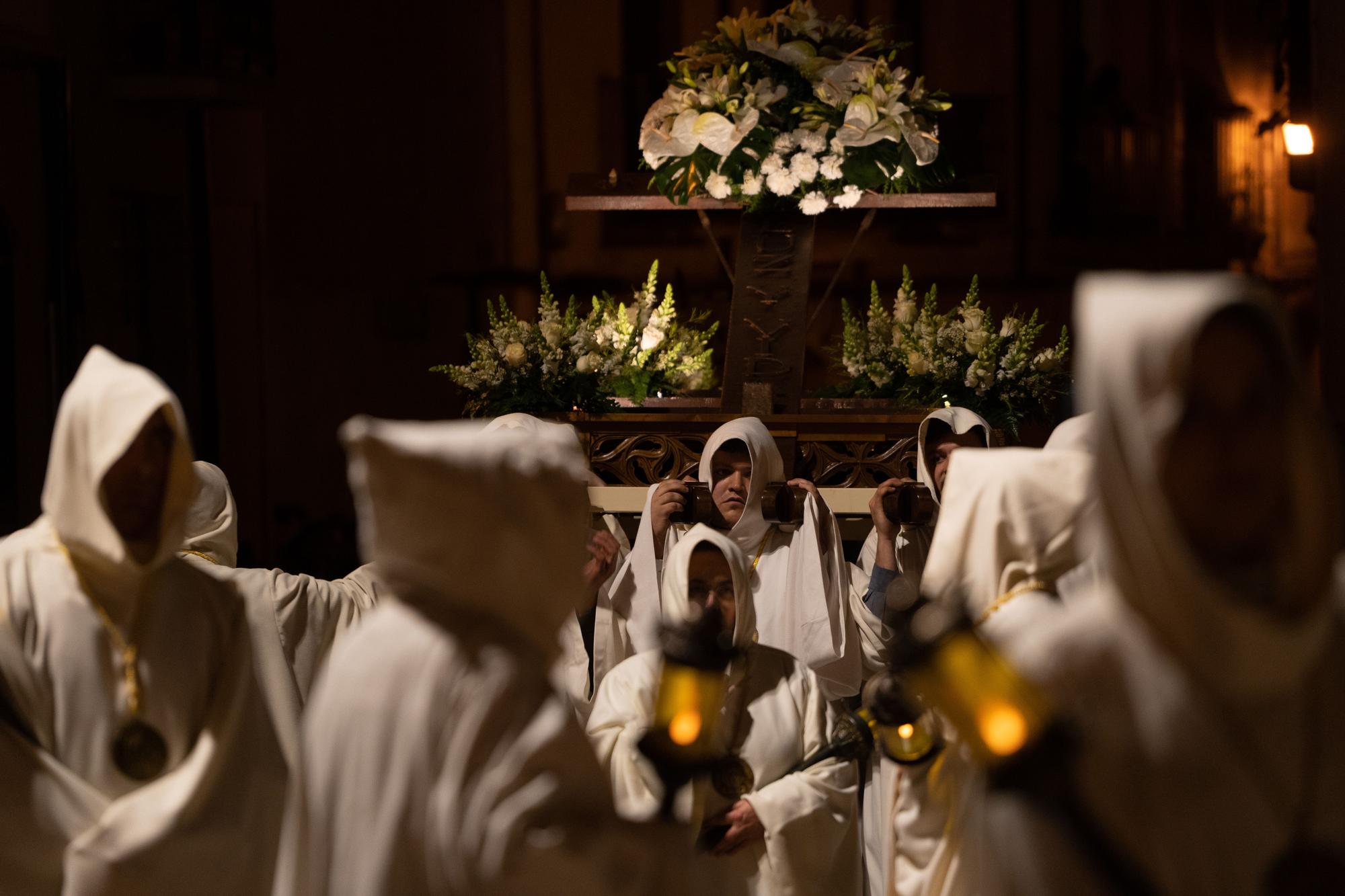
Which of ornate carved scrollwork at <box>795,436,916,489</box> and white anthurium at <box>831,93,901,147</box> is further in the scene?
white anthurium at <box>831,93,901,147</box>

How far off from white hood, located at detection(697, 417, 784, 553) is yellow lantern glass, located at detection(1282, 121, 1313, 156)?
4774 millimetres

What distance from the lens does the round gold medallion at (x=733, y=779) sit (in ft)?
13.9

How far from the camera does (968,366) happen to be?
6242 mm

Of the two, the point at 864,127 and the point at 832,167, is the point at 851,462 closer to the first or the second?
the point at 832,167

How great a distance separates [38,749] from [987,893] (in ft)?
6.48

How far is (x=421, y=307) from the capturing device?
36.0ft

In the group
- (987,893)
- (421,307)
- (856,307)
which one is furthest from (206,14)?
(987,893)

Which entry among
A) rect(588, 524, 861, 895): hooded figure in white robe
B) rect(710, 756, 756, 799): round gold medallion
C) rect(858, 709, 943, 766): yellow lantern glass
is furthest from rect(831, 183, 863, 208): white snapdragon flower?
rect(858, 709, 943, 766): yellow lantern glass

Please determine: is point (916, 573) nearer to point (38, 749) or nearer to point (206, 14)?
point (38, 749)

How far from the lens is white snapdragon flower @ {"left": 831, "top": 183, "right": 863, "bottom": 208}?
633 centimetres

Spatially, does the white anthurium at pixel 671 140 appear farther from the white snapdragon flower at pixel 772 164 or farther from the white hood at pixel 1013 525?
the white hood at pixel 1013 525

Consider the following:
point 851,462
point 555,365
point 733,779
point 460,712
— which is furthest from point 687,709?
point 555,365

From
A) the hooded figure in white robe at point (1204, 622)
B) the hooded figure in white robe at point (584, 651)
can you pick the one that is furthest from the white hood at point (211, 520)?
the hooded figure in white robe at point (1204, 622)

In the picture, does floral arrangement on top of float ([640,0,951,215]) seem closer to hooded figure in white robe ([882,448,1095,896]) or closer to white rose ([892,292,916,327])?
white rose ([892,292,916,327])
